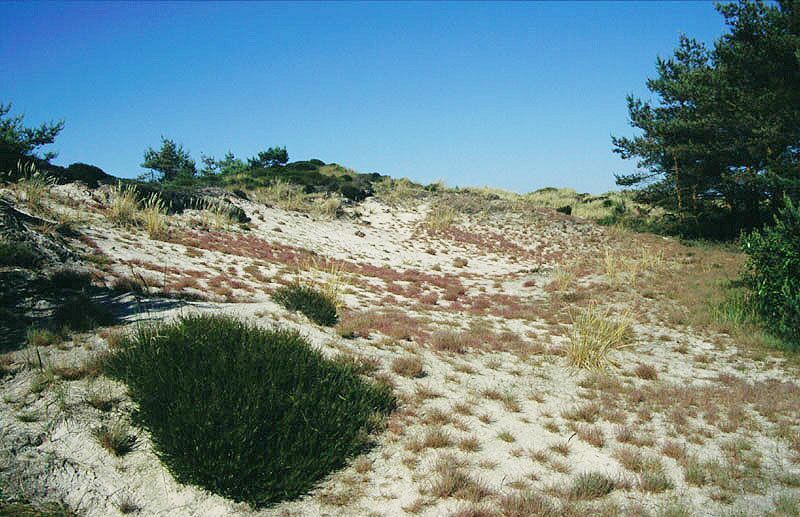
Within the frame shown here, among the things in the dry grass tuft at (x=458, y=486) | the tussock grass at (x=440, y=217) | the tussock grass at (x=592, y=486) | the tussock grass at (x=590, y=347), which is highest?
the tussock grass at (x=440, y=217)

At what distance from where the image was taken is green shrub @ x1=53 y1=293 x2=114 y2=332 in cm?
629

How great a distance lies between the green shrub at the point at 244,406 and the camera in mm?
3992

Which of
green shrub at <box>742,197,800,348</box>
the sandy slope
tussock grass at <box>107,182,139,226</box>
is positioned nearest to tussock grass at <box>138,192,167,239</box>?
tussock grass at <box>107,182,139,226</box>

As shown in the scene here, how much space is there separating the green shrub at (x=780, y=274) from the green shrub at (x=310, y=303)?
9319 millimetres

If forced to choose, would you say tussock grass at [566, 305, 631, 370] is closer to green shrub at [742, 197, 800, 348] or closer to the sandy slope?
the sandy slope

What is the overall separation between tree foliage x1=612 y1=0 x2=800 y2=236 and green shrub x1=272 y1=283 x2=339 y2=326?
16.5 meters

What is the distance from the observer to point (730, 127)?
1980cm

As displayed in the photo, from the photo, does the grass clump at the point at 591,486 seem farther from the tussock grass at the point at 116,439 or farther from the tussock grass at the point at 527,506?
the tussock grass at the point at 116,439

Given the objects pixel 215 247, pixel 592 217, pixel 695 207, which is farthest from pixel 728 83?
pixel 215 247

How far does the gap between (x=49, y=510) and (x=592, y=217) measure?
35116mm

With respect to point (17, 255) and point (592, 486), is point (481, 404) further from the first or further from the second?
point (17, 255)

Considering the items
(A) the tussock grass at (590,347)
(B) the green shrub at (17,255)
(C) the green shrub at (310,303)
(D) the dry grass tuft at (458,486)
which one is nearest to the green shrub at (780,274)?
(A) the tussock grass at (590,347)

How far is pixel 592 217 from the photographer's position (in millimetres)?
33750

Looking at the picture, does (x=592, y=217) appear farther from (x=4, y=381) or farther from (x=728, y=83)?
(x=4, y=381)
